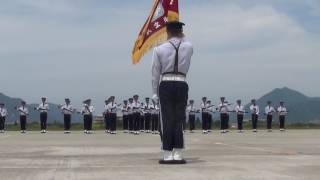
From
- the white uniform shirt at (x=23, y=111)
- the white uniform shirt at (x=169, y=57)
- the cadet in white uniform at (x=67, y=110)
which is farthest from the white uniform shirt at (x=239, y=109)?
the white uniform shirt at (x=169, y=57)

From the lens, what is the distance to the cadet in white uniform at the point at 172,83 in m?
11.0

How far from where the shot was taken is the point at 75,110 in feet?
132

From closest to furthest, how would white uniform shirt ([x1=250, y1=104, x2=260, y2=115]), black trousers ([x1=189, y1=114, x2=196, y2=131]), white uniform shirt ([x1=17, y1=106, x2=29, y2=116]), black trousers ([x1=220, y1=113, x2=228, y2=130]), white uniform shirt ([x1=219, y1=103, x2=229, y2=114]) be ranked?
black trousers ([x1=220, y1=113, x2=228, y2=130]), white uniform shirt ([x1=17, y1=106, x2=29, y2=116]), white uniform shirt ([x1=219, y1=103, x2=229, y2=114]), black trousers ([x1=189, y1=114, x2=196, y2=131]), white uniform shirt ([x1=250, y1=104, x2=260, y2=115])

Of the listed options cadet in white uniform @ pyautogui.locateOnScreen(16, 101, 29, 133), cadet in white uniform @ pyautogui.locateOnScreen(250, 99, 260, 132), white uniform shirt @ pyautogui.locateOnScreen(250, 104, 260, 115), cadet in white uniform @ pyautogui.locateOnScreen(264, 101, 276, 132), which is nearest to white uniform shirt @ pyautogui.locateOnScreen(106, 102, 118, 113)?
cadet in white uniform @ pyautogui.locateOnScreen(16, 101, 29, 133)

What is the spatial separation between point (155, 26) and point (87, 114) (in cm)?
2290

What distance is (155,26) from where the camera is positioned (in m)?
16.7

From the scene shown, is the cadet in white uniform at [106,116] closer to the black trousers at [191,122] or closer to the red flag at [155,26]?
the black trousers at [191,122]

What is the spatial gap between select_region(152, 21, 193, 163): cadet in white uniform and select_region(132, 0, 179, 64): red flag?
14.1 ft

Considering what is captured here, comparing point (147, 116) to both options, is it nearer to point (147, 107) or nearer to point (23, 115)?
point (147, 107)

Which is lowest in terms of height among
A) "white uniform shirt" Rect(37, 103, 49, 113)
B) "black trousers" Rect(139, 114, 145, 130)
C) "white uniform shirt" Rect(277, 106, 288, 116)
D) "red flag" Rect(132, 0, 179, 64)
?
"black trousers" Rect(139, 114, 145, 130)

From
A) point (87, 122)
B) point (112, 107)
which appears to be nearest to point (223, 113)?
point (112, 107)

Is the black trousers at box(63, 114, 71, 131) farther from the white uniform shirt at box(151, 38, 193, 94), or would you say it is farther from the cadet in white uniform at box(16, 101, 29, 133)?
the white uniform shirt at box(151, 38, 193, 94)

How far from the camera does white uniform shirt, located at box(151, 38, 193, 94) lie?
11.0 meters

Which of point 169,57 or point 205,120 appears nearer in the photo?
point 169,57
